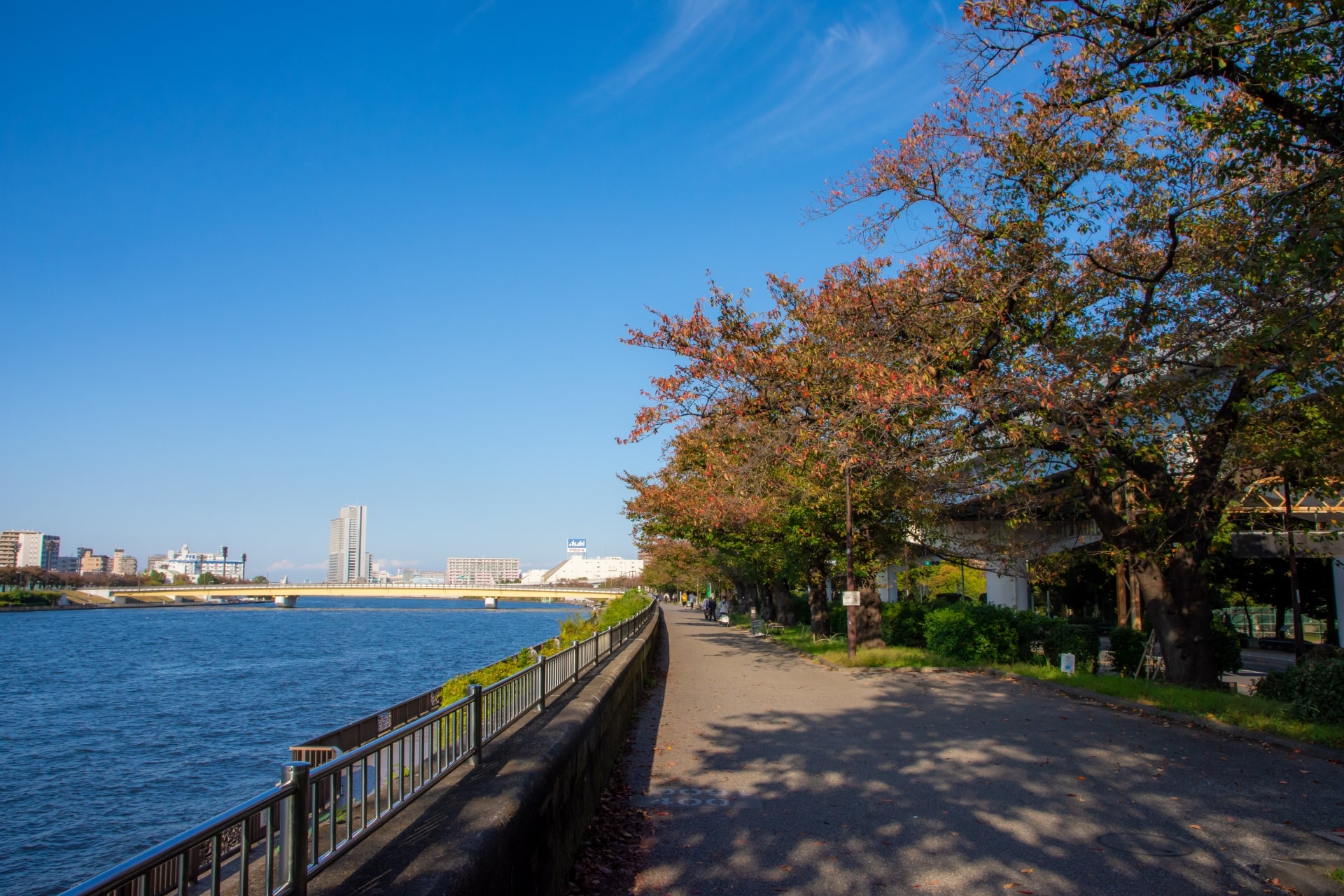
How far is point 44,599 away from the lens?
133 metres

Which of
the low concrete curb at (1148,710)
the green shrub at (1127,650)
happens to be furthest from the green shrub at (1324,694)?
the green shrub at (1127,650)

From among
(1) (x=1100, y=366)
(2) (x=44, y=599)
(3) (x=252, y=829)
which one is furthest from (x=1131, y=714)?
(2) (x=44, y=599)

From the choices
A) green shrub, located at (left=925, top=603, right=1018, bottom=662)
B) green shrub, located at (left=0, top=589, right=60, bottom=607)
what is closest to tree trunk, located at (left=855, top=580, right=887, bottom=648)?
green shrub, located at (left=925, top=603, right=1018, bottom=662)

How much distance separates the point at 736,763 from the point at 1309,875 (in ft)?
18.1

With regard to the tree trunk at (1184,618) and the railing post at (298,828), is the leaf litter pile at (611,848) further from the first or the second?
the tree trunk at (1184,618)

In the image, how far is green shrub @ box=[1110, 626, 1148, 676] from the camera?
57.6 ft

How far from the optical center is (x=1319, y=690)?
1085 centimetres

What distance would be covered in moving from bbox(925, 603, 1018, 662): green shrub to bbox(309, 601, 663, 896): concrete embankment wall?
14.2 m

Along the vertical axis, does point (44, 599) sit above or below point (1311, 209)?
below

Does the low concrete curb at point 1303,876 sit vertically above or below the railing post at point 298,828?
below

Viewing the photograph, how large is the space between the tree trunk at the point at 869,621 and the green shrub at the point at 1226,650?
910cm

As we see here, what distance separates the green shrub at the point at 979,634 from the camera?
66.0 feet

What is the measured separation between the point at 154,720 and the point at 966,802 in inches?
1048

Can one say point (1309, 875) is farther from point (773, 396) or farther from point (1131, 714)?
point (773, 396)
